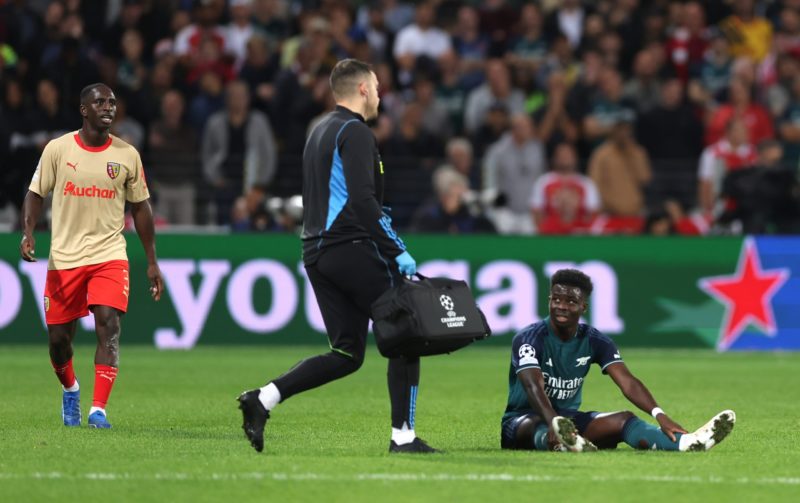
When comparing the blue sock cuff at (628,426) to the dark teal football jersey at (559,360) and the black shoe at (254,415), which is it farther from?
the black shoe at (254,415)

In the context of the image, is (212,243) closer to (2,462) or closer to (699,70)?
(699,70)

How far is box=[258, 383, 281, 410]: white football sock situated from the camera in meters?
8.68

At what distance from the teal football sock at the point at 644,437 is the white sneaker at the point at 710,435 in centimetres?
8

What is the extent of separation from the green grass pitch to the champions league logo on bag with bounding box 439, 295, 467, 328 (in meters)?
0.77

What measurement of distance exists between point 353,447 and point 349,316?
3.29 feet

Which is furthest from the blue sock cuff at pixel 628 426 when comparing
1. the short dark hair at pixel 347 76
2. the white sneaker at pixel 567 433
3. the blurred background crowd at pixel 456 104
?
the blurred background crowd at pixel 456 104

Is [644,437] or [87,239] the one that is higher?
[87,239]

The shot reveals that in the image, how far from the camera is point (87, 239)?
35.1 feet

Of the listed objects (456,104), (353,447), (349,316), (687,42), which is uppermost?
(687,42)

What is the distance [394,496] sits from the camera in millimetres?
7289

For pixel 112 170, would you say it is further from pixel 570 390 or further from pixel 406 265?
pixel 570 390

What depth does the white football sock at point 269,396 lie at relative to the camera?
8.68m

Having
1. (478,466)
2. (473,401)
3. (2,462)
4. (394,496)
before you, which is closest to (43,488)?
(2,462)

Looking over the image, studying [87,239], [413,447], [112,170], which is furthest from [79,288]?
[413,447]
